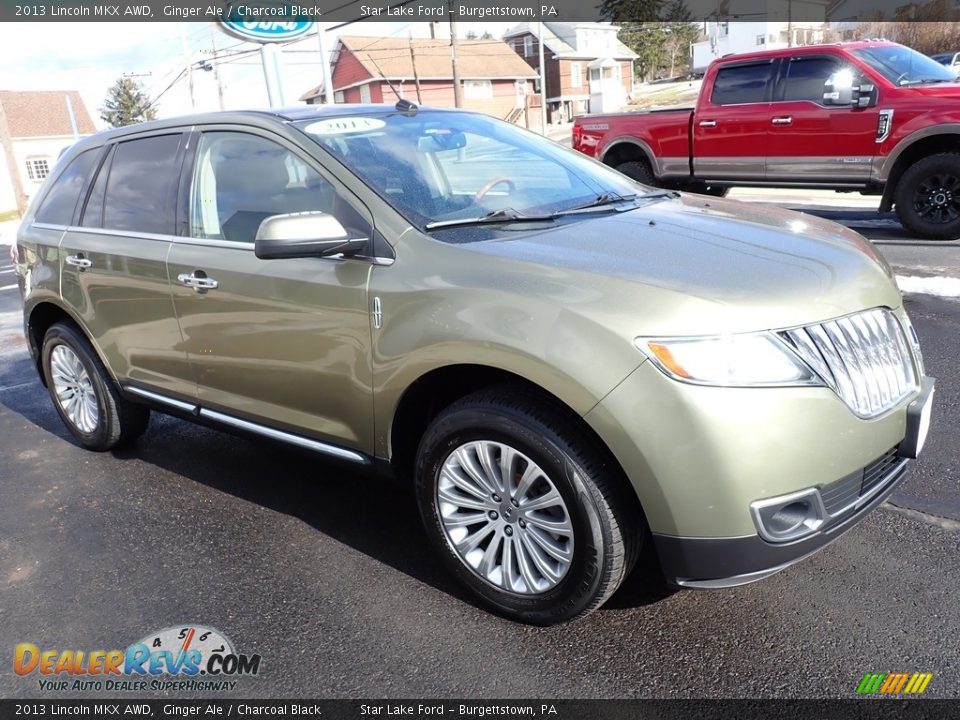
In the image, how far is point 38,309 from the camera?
464cm

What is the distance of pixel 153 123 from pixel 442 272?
85.3 inches

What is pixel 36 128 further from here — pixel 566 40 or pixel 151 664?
pixel 151 664

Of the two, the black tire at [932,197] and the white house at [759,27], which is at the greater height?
the white house at [759,27]

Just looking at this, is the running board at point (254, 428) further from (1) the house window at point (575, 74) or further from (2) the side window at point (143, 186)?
(1) the house window at point (575, 74)

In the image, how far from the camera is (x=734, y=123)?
9656 mm

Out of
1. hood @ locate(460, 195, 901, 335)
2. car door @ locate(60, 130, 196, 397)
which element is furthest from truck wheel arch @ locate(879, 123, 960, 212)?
car door @ locate(60, 130, 196, 397)

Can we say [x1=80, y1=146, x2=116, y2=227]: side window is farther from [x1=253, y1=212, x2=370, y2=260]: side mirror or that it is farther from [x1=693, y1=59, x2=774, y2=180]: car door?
[x1=693, y1=59, x2=774, y2=180]: car door

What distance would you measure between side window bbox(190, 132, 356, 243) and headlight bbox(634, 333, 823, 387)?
4.59 ft

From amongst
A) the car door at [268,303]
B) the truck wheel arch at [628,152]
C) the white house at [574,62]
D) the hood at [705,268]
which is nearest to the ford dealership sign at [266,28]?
the truck wheel arch at [628,152]

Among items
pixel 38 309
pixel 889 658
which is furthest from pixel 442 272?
pixel 38 309

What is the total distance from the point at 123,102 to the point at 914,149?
3048 inches

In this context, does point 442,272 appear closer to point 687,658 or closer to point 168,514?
point 687,658

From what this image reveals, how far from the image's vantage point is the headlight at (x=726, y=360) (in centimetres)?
220

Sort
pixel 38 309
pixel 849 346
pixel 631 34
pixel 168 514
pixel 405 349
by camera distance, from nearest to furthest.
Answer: pixel 849 346 → pixel 405 349 → pixel 168 514 → pixel 38 309 → pixel 631 34
